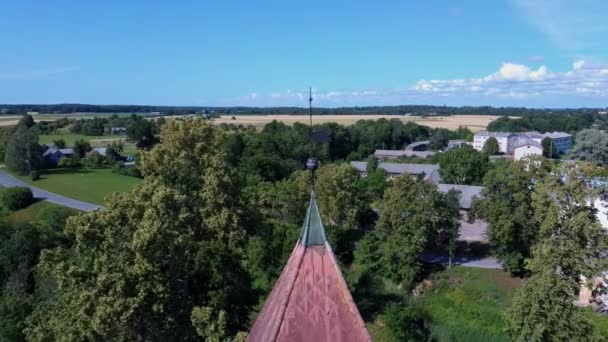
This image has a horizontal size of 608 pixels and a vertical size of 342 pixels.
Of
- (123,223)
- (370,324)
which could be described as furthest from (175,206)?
(370,324)

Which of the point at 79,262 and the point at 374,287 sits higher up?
the point at 79,262

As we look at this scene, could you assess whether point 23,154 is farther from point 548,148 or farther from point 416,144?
point 548,148

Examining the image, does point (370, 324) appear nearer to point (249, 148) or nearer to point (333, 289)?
point (333, 289)

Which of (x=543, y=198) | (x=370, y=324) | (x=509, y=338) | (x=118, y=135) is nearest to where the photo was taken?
(x=543, y=198)

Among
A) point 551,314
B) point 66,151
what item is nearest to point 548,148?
point 551,314

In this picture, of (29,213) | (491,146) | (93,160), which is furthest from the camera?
(491,146)

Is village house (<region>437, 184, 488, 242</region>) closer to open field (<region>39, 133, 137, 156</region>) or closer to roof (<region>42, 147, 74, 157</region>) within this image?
roof (<region>42, 147, 74, 157</region>)

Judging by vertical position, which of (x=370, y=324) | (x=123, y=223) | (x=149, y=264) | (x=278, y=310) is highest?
(x=278, y=310)

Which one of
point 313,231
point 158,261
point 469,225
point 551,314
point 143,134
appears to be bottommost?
point 469,225
